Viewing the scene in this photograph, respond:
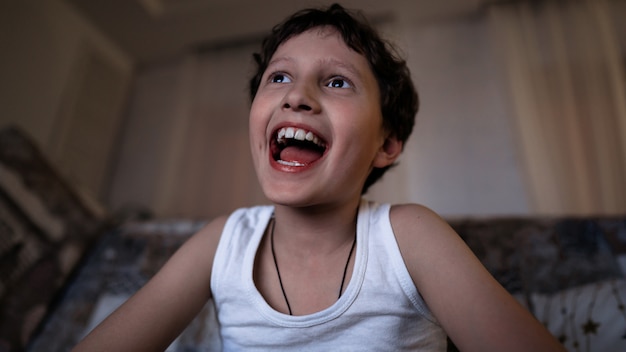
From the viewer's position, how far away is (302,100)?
62cm

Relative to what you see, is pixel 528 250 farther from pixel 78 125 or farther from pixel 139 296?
pixel 78 125

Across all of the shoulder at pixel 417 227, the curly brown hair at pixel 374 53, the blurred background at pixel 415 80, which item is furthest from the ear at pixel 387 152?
the blurred background at pixel 415 80

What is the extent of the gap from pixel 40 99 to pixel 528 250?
3321mm

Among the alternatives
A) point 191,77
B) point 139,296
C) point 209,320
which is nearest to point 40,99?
point 191,77

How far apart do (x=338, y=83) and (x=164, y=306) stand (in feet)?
1.66

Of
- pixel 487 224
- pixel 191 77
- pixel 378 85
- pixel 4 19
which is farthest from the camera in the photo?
pixel 191 77

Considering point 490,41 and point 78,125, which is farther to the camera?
point 78,125

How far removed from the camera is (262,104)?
0.69 metres

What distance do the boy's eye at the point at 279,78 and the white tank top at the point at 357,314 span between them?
1.05 ft

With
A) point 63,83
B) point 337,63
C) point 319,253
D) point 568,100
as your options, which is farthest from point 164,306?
point 63,83

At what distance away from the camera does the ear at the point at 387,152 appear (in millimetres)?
793

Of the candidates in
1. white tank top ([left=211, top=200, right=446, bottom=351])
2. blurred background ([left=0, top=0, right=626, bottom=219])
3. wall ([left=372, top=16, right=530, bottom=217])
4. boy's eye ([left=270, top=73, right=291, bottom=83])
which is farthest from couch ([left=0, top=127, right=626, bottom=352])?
wall ([left=372, top=16, right=530, bottom=217])

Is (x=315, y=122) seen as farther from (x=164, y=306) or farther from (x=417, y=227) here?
(x=164, y=306)

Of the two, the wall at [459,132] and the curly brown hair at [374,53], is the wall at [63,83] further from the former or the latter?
the wall at [459,132]
